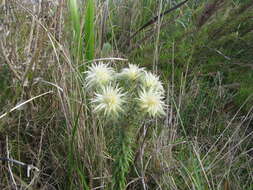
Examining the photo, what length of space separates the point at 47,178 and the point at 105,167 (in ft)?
0.79

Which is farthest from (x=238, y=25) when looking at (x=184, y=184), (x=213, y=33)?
(x=184, y=184)

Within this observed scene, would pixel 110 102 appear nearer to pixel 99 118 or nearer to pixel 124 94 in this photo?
pixel 124 94

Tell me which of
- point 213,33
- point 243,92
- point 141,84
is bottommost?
point 243,92

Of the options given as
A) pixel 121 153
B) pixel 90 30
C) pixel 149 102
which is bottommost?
pixel 121 153

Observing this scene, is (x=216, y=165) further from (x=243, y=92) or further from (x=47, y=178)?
(x=47, y=178)

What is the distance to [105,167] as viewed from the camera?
1399 mm

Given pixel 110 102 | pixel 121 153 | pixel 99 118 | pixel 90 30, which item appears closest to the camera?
pixel 110 102

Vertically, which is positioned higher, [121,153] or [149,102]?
[149,102]

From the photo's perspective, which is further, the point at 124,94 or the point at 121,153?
the point at 121,153

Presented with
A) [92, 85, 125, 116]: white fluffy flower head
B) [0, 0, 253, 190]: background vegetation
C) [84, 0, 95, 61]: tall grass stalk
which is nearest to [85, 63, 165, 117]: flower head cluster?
[92, 85, 125, 116]: white fluffy flower head

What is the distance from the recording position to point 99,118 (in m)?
1.32

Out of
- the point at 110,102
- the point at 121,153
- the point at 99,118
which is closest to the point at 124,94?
the point at 110,102

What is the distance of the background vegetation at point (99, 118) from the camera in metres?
1.39

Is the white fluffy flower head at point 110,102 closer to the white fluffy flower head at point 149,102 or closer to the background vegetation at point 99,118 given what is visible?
the white fluffy flower head at point 149,102
